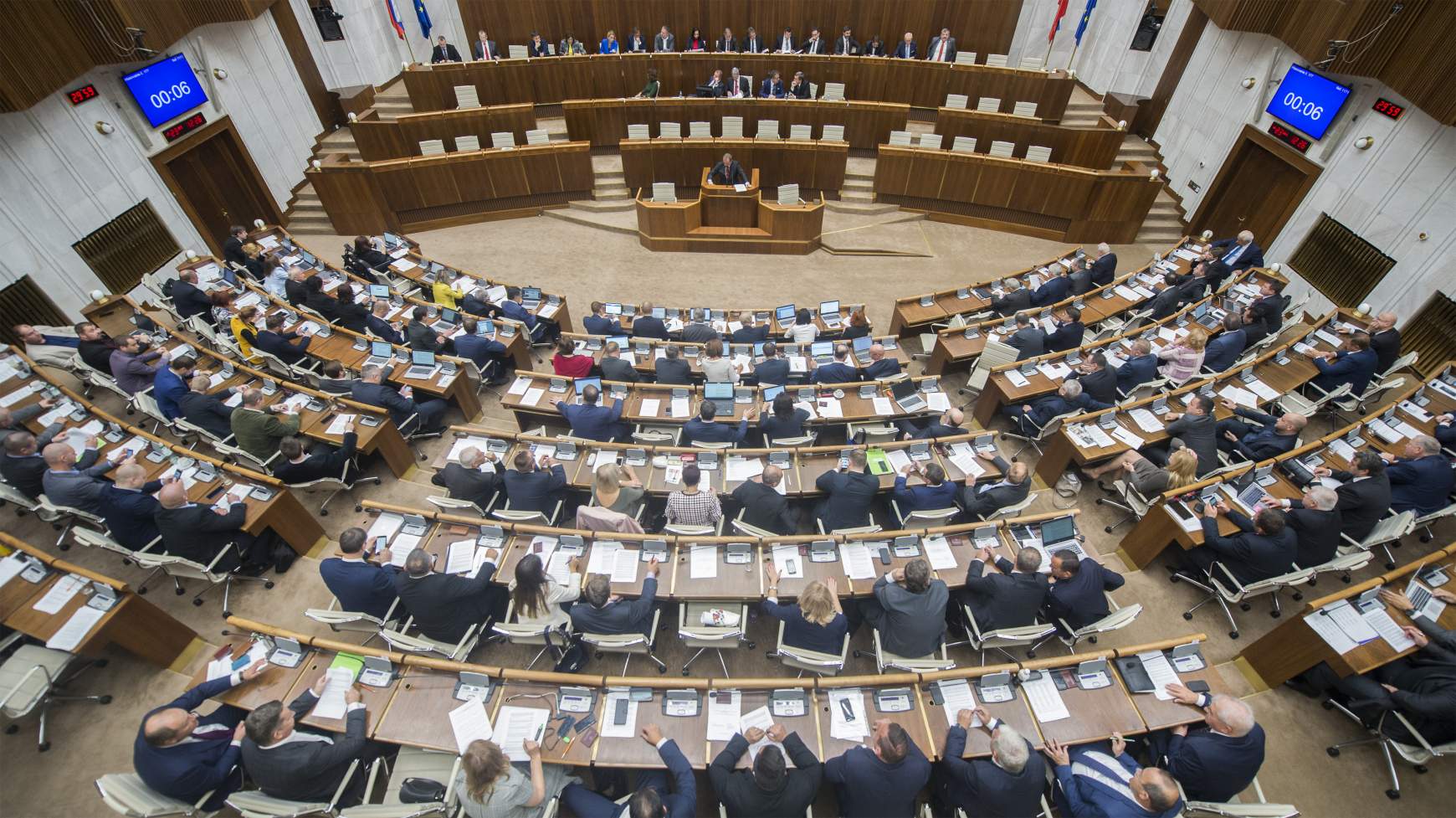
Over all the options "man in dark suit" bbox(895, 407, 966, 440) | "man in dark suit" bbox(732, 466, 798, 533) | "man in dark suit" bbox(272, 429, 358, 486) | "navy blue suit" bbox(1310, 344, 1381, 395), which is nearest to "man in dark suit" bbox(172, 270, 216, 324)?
"man in dark suit" bbox(272, 429, 358, 486)

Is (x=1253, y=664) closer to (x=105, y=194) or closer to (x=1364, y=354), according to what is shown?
(x=1364, y=354)

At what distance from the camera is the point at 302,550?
6926mm

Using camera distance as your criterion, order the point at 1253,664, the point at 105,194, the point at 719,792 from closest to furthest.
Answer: the point at 719,792
the point at 1253,664
the point at 105,194

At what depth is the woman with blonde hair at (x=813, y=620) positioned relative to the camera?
4.89 m

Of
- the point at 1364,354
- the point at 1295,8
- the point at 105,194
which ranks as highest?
the point at 1295,8

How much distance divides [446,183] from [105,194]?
222 inches

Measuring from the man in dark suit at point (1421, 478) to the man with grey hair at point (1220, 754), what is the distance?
157 inches

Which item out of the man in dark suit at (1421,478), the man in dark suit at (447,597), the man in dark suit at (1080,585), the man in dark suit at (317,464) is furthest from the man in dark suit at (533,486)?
the man in dark suit at (1421,478)

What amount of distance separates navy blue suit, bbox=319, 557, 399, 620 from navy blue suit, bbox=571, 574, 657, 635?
1742 mm

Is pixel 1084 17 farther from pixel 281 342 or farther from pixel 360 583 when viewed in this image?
pixel 360 583

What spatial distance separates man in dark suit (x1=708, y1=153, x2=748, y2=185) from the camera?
13.2 m

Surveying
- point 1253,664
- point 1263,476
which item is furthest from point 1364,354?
point 1253,664

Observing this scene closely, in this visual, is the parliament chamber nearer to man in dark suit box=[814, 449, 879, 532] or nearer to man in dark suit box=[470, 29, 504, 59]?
man in dark suit box=[814, 449, 879, 532]

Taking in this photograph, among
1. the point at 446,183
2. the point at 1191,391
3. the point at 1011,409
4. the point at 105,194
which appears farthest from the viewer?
the point at 446,183
